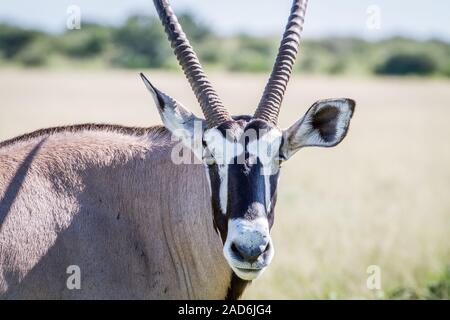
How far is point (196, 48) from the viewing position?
7506cm

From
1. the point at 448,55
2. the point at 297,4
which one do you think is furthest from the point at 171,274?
the point at 448,55

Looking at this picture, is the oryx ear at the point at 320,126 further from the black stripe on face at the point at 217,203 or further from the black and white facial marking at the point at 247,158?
the black stripe on face at the point at 217,203

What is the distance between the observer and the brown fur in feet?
18.6

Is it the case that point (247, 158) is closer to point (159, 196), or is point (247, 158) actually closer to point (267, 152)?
point (267, 152)

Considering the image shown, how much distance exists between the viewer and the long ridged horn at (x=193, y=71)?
6039mm

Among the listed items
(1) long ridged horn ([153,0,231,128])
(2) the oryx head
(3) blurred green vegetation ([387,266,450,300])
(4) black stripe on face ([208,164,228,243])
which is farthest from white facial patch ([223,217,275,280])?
(3) blurred green vegetation ([387,266,450,300])

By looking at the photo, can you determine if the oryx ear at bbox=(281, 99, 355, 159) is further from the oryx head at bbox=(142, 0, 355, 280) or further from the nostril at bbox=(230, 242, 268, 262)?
the nostril at bbox=(230, 242, 268, 262)

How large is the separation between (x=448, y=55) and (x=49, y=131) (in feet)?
288

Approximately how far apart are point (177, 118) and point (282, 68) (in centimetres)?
122

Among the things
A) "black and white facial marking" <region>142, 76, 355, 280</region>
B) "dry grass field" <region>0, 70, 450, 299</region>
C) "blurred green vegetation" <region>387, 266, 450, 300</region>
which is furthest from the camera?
"dry grass field" <region>0, 70, 450, 299</region>

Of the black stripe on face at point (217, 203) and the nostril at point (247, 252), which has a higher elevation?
the black stripe on face at point (217, 203)

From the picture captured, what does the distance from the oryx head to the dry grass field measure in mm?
4444

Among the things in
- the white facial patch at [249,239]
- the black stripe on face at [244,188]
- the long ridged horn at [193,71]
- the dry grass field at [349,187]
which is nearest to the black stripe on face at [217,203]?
the black stripe on face at [244,188]

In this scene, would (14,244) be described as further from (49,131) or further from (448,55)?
(448,55)
